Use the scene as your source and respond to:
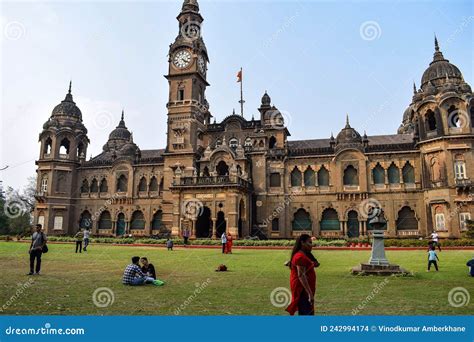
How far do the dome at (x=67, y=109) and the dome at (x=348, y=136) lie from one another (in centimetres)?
3400

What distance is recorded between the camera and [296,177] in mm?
42031

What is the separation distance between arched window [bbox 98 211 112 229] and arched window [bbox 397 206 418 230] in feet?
111

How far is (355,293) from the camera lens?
31.4ft

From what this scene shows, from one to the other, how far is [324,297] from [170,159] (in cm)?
3620

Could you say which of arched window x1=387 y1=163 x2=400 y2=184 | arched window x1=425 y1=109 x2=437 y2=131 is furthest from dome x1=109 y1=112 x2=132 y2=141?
arched window x1=425 y1=109 x2=437 y2=131

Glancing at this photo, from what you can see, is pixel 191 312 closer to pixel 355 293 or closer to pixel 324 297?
pixel 324 297

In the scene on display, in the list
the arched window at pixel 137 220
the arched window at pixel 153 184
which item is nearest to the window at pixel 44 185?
the arched window at pixel 137 220

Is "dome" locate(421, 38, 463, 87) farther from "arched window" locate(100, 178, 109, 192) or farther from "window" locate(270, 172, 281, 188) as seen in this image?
"arched window" locate(100, 178, 109, 192)

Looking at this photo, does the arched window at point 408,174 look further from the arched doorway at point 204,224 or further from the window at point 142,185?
the window at point 142,185

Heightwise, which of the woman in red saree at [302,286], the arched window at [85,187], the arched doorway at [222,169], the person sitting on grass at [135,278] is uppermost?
the arched doorway at [222,169]

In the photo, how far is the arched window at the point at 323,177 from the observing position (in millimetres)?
41062

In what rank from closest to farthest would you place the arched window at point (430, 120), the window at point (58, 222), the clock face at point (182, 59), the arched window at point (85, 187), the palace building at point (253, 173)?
1. the palace building at point (253, 173)
2. the arched window at point (430, 120)
3. the clock face at point (182, 59)
4. the window at point (58, 222)
5. the arched window at point (85, 187)

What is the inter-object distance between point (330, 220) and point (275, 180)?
284 inches

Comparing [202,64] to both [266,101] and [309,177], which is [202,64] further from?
[309,177]
